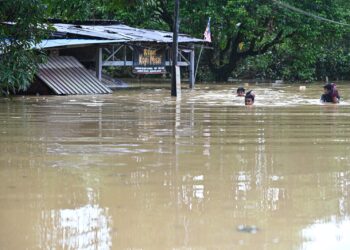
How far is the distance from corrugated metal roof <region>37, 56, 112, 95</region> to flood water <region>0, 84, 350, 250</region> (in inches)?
435

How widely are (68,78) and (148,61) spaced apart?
209 inches

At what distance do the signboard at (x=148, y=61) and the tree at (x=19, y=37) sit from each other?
664 inches

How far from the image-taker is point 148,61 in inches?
1175

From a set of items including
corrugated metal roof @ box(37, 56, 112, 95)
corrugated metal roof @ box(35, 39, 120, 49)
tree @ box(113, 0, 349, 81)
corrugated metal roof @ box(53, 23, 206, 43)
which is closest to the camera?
corrugated metal roof @ box(35, 39, 120, 49)

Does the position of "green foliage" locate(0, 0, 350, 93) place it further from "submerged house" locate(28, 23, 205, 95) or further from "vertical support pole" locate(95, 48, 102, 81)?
"vertical support pole" locate(95, 48, 102, 81)

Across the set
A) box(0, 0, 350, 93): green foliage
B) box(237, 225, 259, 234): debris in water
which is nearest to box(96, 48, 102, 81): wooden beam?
box(0, 0, 350, 93): green foliage

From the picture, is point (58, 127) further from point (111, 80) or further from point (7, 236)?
point (111, 80)

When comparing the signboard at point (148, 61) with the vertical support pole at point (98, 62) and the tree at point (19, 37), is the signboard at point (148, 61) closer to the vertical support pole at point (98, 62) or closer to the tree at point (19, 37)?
the vertical support pole at point (98, 62)

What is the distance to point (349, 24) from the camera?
120 feet

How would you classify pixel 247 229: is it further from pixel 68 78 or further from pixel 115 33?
pixel 115 33

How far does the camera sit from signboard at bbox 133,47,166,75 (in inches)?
1158

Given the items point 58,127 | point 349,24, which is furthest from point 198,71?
point 58,127

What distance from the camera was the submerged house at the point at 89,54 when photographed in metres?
24.3

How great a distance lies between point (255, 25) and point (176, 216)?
31.4 m
